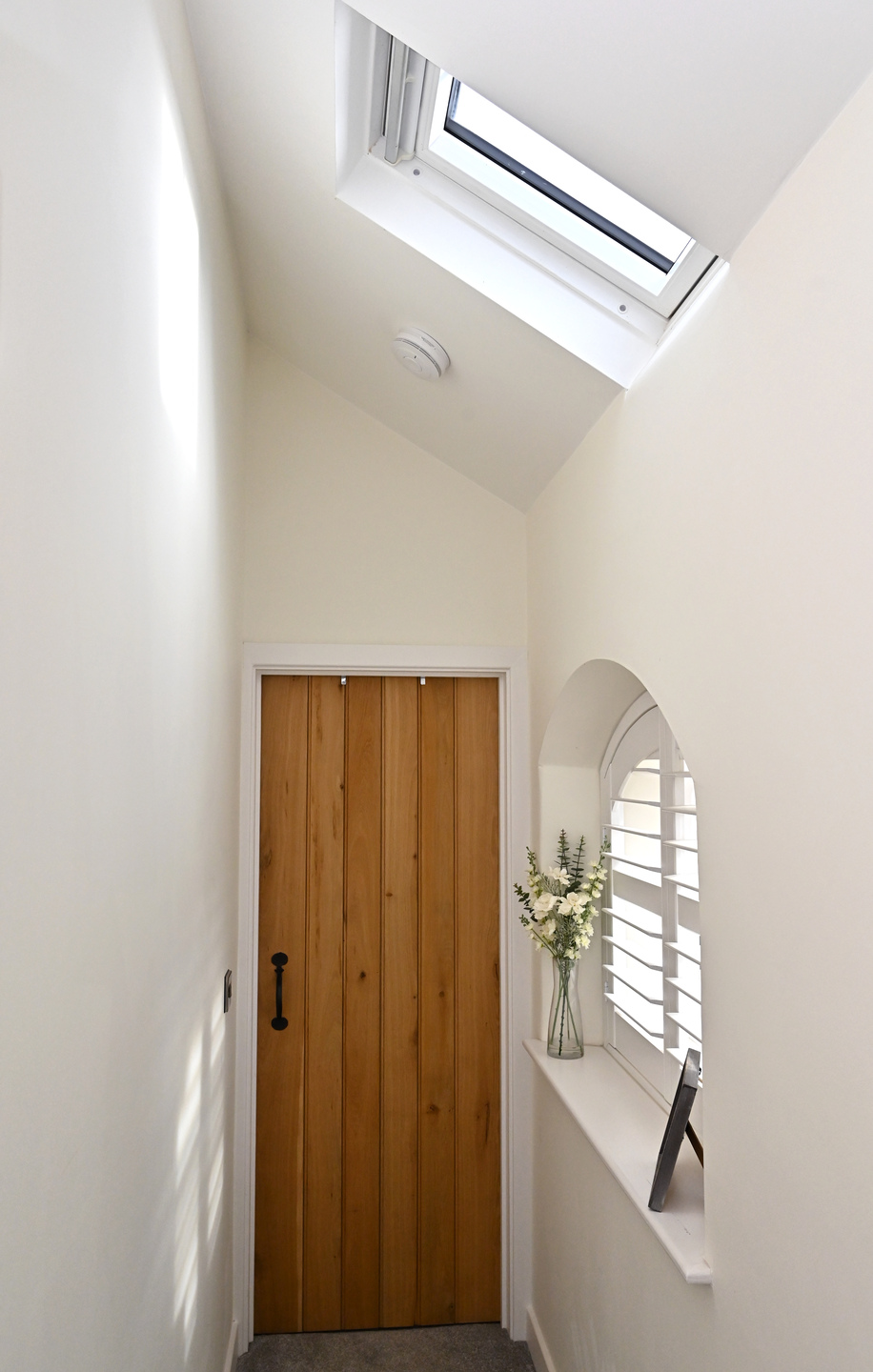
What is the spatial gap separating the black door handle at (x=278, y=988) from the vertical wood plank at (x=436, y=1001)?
0.41m

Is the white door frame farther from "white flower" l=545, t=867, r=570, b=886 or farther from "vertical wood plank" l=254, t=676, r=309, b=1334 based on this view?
"white flower" l=545, t=867, r=570, b=886

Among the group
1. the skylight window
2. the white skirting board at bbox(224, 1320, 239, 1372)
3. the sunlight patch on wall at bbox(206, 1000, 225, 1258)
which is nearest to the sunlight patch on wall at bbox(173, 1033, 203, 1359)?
the sunlight patch on wall at bbox(206, 1000, 225, 1258)

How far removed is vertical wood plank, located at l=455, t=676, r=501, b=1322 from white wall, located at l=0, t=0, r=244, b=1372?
1053mm

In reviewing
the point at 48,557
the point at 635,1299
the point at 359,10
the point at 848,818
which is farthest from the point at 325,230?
the point at 635,1299

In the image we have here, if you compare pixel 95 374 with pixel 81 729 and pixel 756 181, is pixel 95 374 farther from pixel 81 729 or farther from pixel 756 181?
pixel 756 181

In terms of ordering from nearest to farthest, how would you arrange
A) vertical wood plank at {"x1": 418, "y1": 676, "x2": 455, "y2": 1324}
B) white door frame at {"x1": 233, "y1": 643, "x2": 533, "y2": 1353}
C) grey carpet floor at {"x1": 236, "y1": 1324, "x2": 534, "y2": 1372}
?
grey carpet floor at {"x1": 236, "y1": 1324, "x2": 534, "y2": 1372}, white door frame at {"x1": 233, "y1": 643, "x2": 533, "y2": 1353}, vertical wood plank at {"x1": 418, "y1": 676, "x2": 455, "y2": 1324}

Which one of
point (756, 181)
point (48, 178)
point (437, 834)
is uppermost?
point (756, 181)

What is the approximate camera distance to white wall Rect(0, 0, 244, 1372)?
2.68 ft

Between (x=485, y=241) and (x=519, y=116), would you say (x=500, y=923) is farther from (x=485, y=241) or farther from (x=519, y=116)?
(x=519, y=116)

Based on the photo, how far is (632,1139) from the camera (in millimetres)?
1913

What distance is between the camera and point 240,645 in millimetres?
2730

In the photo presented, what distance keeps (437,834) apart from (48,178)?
2215mm

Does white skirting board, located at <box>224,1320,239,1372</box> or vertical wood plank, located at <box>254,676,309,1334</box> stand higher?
vertical wood plank, located at <box>254,676,309,1334</box>

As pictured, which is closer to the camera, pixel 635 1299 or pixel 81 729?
pixel 81 729
